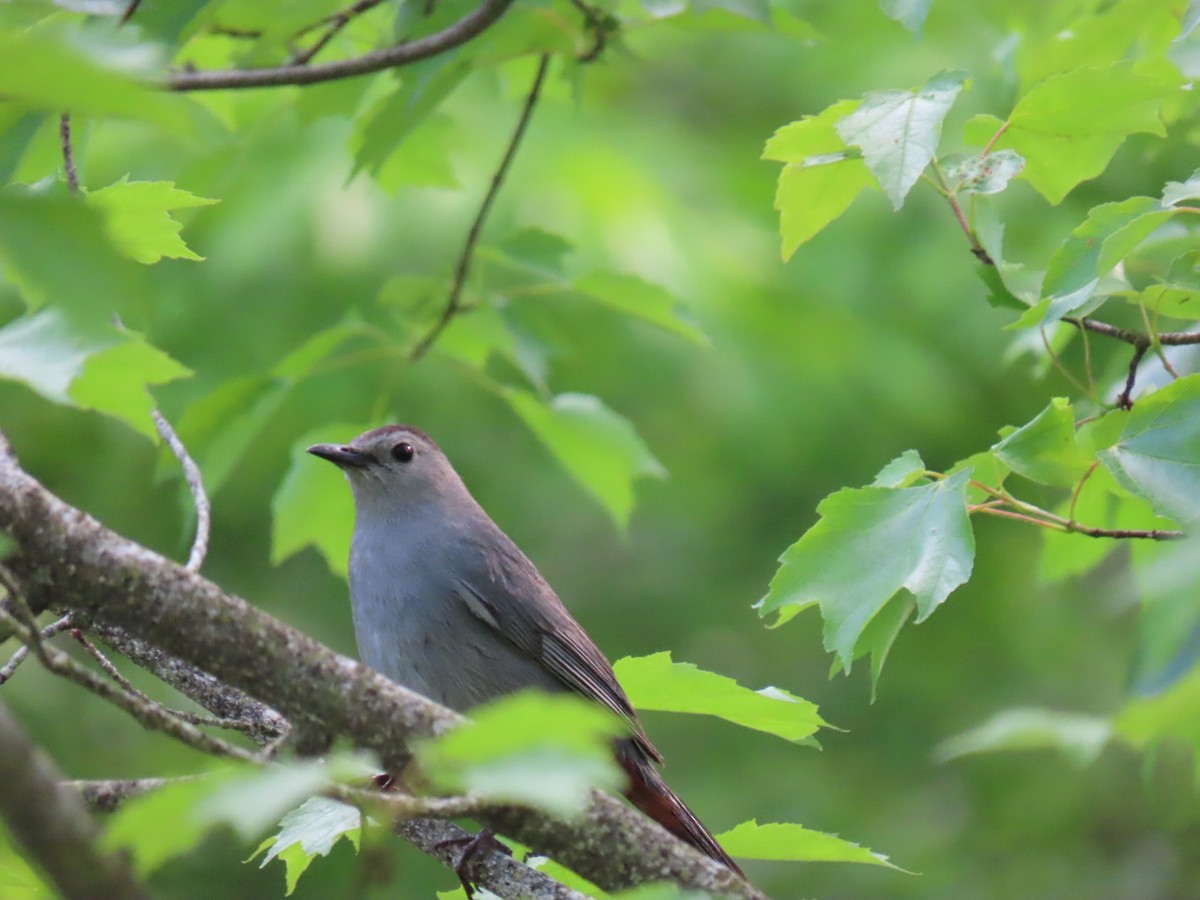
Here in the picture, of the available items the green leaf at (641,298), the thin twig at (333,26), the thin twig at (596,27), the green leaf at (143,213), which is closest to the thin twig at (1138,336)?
the green leaf at (641,298)

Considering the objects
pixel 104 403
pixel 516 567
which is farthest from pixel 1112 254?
pixel 516 567

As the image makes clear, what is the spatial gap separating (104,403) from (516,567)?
2715 millimetres

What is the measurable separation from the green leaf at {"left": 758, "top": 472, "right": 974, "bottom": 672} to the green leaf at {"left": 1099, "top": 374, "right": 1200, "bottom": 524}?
1.02 feet

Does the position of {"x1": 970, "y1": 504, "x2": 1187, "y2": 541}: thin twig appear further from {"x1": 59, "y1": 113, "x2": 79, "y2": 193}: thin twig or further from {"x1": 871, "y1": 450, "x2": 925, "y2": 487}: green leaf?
{"x1": 59, "y1": 113, "x2": 79, "y2": 193}: thin twig

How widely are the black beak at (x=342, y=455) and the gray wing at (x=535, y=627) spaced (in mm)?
515

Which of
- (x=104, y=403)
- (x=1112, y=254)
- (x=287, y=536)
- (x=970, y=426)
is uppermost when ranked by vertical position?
(x=104, y=403)

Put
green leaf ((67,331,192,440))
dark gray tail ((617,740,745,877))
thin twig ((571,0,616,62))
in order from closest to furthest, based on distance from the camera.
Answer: green leaf ((67,331,192,440)) < thin twig ((571,0,616,62)) < dark gray tail ((617,740,745,877))

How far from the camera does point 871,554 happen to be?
260 centimetres

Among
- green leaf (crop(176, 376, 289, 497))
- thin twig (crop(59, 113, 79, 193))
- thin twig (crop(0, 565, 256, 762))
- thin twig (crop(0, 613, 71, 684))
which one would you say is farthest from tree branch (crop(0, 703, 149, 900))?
green leaf (crop(176, 376, 289, 497))

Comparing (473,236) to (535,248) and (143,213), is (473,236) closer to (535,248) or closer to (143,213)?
(535,248)

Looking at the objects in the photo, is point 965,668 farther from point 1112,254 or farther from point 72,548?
point 72,548

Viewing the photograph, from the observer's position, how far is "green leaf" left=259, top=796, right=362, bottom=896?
2677mm

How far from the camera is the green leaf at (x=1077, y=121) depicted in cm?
276

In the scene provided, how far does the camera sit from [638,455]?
4.24 metres
